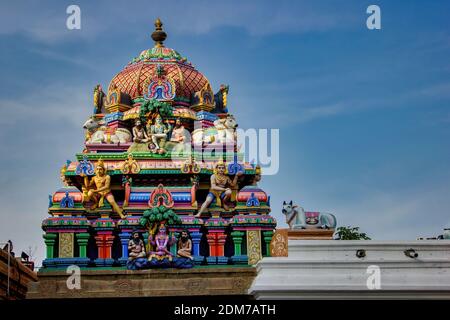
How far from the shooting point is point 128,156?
1258 inches

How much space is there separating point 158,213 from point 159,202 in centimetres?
151

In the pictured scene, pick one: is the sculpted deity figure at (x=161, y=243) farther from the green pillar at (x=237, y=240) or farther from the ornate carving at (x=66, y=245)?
the ornate carving at (x=66, y=245)

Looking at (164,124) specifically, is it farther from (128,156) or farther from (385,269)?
(385,269)

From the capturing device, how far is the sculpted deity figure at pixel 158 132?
3262cm

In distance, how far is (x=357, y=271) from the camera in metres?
16.4

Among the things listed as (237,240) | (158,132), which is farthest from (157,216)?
(158,132)

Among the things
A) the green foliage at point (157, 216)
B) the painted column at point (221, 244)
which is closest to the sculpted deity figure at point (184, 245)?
the green foliage at point (157, 216)

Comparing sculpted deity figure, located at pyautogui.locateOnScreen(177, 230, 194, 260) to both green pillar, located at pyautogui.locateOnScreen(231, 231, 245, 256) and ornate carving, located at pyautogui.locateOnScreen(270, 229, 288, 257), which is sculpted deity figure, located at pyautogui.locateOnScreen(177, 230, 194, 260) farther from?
ornate carving, located at pyautogui.locateOnScreen(270, 229, 288, 257)

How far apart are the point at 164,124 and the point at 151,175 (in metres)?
2.67

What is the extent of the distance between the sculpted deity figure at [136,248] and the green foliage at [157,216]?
0.56 m

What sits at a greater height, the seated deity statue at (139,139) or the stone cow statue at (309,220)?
the seated deity statue at (139,139)

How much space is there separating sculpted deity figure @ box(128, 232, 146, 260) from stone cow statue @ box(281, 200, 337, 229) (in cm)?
956
